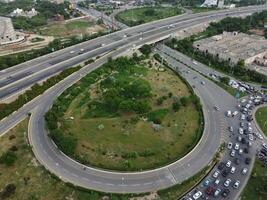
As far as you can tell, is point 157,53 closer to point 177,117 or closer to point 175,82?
point 175,82

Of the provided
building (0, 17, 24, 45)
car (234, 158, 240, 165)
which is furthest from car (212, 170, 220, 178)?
building (0, 17, 24, 45)

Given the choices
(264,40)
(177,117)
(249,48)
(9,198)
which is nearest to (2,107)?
(9,198)

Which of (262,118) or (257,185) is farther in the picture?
(262,118)

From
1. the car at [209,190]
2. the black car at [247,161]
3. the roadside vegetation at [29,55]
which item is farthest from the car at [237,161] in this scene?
the roadside vegetation at [29,55]

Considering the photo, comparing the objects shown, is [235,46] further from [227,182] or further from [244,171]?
[227,182]

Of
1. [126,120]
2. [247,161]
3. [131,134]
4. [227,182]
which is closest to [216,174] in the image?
[227,182]

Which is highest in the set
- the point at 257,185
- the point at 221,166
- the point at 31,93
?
the point at 31,93

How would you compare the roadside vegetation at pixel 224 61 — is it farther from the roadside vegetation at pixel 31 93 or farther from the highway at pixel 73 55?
the roadside vegetation at pixel 31 93

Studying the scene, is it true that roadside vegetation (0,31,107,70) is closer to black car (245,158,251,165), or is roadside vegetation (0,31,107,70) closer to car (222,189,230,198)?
car (222,189,230,198)
